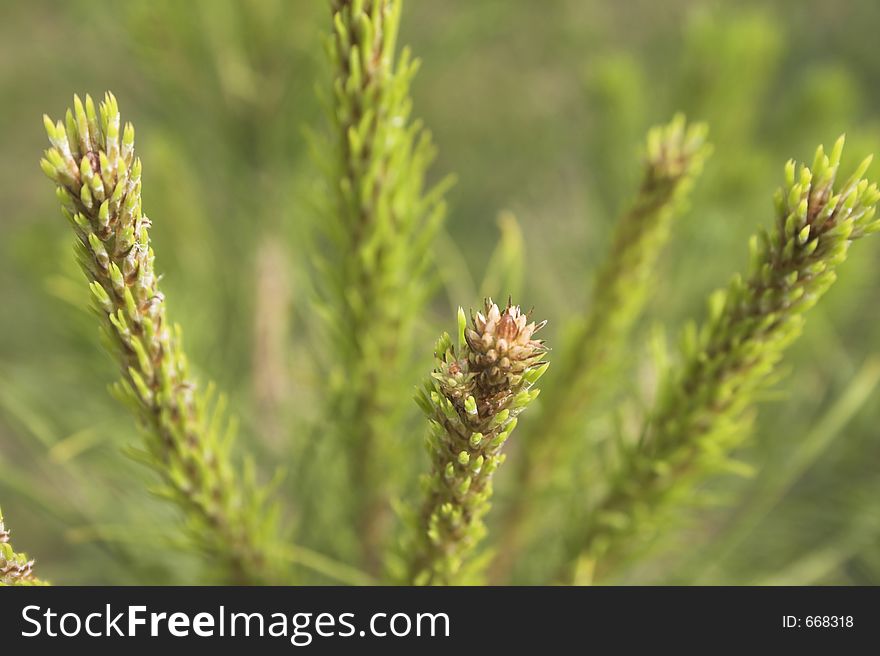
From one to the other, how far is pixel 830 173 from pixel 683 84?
508 millimetres

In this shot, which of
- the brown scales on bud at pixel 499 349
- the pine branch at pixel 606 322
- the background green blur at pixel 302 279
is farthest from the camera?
the background green blur at pixel 302 279

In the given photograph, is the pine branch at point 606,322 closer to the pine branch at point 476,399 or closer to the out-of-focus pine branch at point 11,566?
the pine branch at point 476,399

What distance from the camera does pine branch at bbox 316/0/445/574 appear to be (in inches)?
12.5

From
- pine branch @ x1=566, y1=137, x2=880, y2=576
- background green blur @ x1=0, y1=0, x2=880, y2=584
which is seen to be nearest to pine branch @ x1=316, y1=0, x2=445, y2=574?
background green blur @ x1=0, y1=0, x2=880, y2=584

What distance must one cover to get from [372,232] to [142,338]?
0.13 metres

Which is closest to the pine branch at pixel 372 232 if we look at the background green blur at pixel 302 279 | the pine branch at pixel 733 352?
the background green blur at pixel 302 279

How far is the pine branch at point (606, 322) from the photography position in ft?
1.25

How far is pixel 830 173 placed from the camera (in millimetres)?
278

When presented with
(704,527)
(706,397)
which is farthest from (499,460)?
(704,527)

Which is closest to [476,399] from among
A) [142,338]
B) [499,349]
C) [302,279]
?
[499,349]

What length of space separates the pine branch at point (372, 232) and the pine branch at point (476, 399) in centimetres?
13

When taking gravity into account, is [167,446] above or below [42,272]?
below

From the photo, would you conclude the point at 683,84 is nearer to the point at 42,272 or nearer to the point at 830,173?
the point at 830,173

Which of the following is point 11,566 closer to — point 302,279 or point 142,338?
point 142,338
